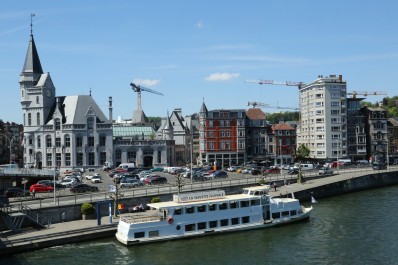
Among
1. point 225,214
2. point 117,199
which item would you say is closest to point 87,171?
point 117,199

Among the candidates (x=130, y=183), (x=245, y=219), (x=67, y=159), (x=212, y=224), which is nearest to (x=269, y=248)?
(x=212, y=224)

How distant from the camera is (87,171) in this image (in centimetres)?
11069

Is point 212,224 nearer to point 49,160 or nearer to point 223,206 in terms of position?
point 223,206

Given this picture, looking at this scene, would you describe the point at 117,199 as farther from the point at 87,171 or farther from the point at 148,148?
the point at 148,148

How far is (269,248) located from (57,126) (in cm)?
8144

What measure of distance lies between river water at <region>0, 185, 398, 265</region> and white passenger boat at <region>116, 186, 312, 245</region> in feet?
3.28

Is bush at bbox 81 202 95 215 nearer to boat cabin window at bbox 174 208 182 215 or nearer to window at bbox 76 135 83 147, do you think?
boat cabin window at bbox 174 208 182 215

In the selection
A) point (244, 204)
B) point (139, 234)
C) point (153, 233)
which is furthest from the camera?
point (244, 204)

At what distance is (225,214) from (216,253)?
346 inches

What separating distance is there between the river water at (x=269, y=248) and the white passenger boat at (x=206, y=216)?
1000 mm

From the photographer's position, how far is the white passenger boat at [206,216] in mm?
48094

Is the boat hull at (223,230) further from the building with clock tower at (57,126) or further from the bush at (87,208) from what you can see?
the building with clock tower at (57,126)

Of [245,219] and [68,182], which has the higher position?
[68,182]

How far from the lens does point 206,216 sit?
51.6 meters
